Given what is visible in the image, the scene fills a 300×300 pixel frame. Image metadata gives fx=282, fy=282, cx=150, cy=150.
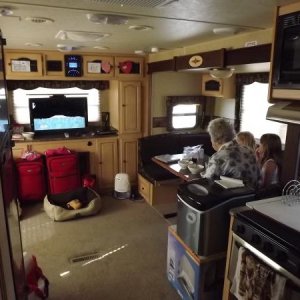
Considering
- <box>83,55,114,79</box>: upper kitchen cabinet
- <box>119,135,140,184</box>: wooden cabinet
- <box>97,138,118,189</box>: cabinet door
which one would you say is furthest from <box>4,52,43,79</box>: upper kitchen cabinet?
<box>119,135,140,184</box>: wooden cabinet

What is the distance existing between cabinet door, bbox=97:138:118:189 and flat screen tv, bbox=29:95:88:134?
53 centimetres

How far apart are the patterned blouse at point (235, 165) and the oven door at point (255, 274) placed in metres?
0.66

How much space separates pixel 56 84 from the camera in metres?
4.55

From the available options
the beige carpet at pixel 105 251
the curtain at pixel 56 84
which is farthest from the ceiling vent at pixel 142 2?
the curtain at pixel 56 84

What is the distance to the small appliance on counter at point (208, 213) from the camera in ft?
6.56

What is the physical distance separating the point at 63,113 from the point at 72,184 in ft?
3.87

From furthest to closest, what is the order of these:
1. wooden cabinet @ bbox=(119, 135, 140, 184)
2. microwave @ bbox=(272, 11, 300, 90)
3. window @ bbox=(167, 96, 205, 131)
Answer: window @ bbox=(167, 96, 205, 131) → wooden cabinet @ bbox=(119, 135, 140, 184) → microwave @ bbox=(272, 11, 300, 90)

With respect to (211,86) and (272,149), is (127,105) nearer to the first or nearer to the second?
(211,86)

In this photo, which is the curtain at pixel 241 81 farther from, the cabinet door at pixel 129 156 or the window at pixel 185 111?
the cabinet door at pixel 129 156

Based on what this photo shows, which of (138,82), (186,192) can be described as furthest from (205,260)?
(138,82)

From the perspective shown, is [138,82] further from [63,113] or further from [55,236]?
[55,236]

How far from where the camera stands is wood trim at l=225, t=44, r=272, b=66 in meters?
2.16

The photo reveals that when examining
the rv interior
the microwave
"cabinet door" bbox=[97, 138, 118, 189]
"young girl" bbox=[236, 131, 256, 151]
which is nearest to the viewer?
the microwave

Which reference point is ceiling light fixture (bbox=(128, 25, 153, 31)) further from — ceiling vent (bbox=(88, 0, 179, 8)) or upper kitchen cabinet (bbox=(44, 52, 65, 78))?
upper kitchen cabinet (bbox=(44, 52, 65, 78))
